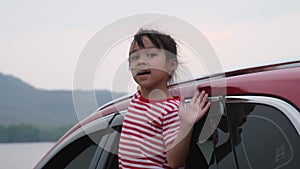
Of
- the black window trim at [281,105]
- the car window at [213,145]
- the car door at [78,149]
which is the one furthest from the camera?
the car door at [78,149]

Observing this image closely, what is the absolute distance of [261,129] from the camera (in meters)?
2.79

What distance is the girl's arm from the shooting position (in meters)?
2.96

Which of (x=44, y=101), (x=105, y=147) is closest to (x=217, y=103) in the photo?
(x=105, y=147)

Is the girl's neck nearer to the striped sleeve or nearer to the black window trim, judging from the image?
the striped sleeve

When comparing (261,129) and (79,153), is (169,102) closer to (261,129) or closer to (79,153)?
(261,129)

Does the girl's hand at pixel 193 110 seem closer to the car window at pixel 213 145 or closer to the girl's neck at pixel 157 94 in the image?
the car window at pixel 213 145

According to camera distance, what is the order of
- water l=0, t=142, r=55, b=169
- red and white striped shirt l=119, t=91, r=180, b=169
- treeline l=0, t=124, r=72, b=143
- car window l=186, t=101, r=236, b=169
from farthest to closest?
water l=0, t=142, r=55, b=169
treeline l=0, t=124, r=72, b=143
red and white striped shirt l=119, t=91, r=180, b=169
car window l=186, t=101, r=236, b=169

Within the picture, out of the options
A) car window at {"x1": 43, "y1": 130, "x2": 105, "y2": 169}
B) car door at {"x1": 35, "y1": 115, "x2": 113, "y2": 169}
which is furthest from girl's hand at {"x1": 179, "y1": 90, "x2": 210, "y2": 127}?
car window at {"x1": 43, "y1": 130, "x2": 105, "y2": 169}

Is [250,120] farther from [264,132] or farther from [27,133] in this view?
[27,133]

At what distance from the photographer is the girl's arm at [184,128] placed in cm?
296

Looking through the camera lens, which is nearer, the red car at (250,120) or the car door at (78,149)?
the red car at (250,120)

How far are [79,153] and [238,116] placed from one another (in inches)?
61.4

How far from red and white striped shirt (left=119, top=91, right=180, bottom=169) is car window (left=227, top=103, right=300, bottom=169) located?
274mm

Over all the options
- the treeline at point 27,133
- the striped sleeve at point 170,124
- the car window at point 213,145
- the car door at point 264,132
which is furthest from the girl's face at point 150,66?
the treeline at point 27,133
